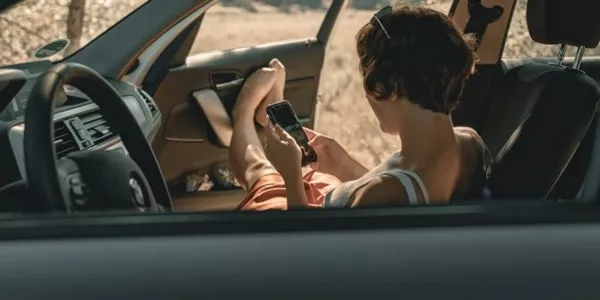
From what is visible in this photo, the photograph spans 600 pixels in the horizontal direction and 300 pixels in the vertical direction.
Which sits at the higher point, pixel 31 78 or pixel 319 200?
pixel 31 78

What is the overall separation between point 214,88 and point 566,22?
4.04 ft

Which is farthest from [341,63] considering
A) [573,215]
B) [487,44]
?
[573,215]

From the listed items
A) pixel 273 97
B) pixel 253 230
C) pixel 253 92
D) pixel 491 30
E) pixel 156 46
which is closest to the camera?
pixel 253 230

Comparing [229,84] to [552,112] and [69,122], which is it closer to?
[69,122]

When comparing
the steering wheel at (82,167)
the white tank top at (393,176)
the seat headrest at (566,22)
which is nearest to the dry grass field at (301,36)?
the seat headrest at (566,22)

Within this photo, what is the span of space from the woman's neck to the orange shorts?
0.76 feet

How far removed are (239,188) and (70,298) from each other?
1.46m

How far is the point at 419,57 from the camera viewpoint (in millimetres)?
2178

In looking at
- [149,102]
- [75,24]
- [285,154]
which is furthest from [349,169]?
[75,24]

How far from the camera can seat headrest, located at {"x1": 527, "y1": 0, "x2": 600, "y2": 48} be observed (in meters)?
2.32

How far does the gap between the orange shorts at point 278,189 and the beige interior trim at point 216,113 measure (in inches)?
→ 17.9

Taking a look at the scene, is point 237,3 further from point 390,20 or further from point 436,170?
point 436,170

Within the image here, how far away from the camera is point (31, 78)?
6.54 feet

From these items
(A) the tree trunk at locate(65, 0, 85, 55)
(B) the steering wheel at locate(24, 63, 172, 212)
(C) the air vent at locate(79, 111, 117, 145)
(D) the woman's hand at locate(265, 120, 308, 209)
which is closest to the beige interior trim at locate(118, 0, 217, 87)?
(A) the tree trunk at locate(65, 0, 85, 55)
